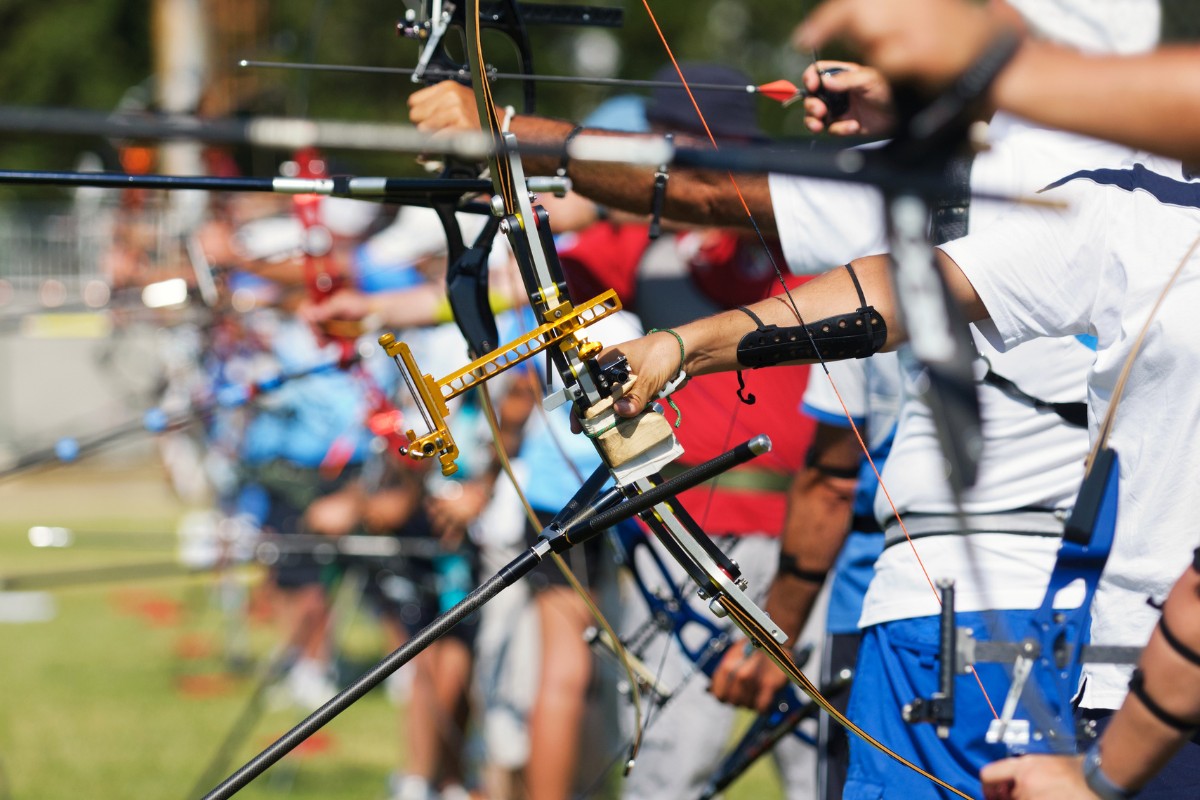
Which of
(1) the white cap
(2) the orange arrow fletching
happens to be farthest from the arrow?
(1) the white cap

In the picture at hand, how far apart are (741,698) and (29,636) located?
19.5 ft

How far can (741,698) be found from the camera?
2.69 metres

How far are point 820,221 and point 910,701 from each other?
784 mm

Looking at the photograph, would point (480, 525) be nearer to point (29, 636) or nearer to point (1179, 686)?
point (1179, 686)

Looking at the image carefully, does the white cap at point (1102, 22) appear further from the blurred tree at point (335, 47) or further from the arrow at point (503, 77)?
the blurred tree at point (335, 47)

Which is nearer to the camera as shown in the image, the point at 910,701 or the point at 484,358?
the point at 484,358

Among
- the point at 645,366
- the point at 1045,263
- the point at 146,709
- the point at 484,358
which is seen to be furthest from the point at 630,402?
the point at 146,709

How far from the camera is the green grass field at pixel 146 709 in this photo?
15.5 feet

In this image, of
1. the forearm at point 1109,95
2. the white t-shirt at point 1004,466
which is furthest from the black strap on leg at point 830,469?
the forearm at point 1109,95

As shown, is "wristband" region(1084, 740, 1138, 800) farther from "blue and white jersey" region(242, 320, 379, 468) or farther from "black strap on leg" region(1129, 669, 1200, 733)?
"blue and white jersey" region(242, 320, 379, 468)

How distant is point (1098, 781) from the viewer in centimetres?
149

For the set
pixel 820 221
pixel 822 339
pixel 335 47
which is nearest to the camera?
pixel 822 339

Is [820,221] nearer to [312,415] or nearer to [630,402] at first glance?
[630,402]

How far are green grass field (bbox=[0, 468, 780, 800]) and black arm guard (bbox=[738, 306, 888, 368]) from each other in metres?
2.80
